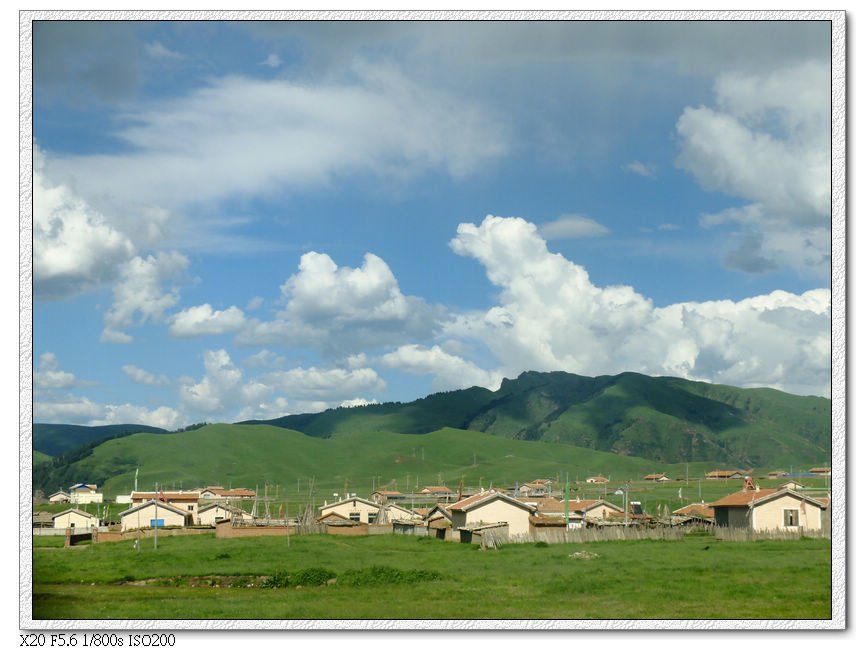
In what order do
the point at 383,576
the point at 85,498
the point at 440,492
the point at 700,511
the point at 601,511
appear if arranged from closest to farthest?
the point at 383,576 → the point at 700,511 → the point at 601,511 → the point at 440,492 → the point at 85,498

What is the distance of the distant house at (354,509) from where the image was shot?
87250mm

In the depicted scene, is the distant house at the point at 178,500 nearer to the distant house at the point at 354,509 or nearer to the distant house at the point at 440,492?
the distant house at the point at 354,509

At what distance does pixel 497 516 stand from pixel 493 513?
322mm

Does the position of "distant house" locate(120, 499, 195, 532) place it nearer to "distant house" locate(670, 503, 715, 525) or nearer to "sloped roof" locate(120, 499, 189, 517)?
"sloped roof" locate(120, 499, 189, 517)

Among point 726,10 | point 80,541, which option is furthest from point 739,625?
point 80,541

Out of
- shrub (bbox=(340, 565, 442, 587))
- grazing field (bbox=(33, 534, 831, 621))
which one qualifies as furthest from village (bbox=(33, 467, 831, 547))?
shrub (bbox=(340, 565, 442, 587))

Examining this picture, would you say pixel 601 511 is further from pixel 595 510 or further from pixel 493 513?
pixel 493 513

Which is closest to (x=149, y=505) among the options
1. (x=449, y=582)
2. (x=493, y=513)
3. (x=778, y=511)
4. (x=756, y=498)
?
(x=493, y=513)

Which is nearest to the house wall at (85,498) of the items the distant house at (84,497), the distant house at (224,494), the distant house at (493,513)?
the distant house at (84,497)

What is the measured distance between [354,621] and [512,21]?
657 inches

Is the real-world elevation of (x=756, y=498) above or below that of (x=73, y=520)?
above

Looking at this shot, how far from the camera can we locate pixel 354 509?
87938mm

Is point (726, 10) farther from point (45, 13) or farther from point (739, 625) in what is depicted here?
point (45, 13)

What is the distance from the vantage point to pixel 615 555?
4397 centimetres
